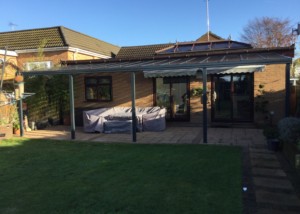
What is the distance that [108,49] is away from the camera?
2541 centimetres

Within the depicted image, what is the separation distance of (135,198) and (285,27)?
38.1m

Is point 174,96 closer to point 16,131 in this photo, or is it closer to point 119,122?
point 119,122

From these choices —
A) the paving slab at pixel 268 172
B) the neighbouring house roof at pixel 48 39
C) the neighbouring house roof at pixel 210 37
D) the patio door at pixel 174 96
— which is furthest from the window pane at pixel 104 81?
the neighbouring house roof at pixel 210 37

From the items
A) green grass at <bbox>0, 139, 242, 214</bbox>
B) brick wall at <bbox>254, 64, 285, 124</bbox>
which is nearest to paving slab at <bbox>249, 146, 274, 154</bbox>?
green grass at <bbox>0, 139, 242, 214</bbox>

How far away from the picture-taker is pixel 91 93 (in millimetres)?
15914

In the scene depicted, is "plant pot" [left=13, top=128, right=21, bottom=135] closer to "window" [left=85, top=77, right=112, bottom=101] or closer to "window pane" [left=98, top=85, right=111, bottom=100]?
"window" [left=85, top=77, right=112, bottom=101]

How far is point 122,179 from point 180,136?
5.60 meters

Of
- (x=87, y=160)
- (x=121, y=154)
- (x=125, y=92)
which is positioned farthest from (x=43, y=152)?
(x=125, y=92)

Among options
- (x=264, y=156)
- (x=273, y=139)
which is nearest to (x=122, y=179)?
(x=264, y=156)

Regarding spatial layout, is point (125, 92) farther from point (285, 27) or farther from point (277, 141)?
point (285, 27)

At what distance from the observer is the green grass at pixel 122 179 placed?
460 centimetres

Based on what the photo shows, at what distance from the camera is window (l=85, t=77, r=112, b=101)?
610 inches

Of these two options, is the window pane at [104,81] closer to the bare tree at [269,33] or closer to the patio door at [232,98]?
the patio door at [232,98]

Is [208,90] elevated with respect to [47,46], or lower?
lower
